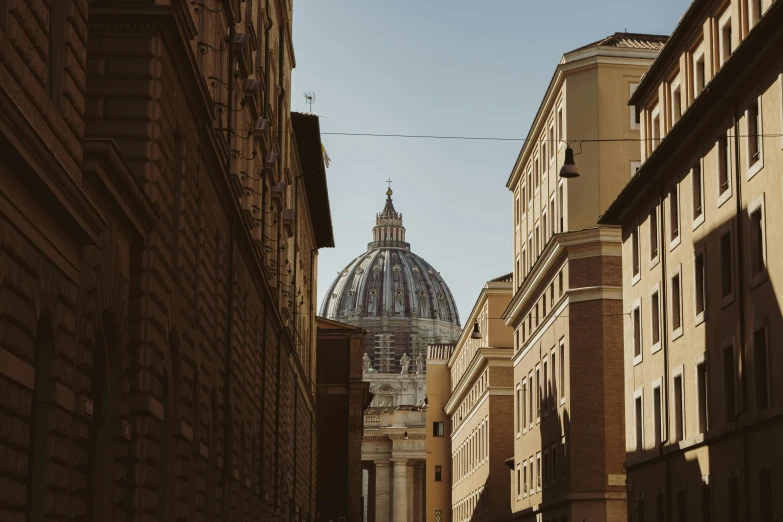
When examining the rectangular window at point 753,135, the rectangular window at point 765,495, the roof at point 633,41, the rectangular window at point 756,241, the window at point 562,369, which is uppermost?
the roof at point 633,41

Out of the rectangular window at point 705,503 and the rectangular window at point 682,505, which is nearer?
the rectangular window at point 705,503

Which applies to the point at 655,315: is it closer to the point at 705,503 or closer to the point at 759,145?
the point at 705,503

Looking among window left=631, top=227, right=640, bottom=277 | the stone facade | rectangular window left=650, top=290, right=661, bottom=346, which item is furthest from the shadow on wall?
the stone facade

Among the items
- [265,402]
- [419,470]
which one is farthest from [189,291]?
[419,470]

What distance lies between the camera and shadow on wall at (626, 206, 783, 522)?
98.7ft

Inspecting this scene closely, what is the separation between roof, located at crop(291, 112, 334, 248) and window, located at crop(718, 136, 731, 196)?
64.2 ft

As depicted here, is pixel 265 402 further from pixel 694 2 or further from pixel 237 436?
pixel 694 2

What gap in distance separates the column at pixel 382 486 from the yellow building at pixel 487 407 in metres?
60.7

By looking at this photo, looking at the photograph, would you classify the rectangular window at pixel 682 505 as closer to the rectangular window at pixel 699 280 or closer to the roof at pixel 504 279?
the rectangular window at pixel 699 280

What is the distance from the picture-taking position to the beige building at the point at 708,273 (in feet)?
98.5

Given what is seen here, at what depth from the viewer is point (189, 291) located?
2333 centimetres

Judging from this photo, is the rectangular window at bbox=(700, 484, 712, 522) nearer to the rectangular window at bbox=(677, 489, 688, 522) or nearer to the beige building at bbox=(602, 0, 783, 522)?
the beige building at bbox=(602, 0, 783, 522)

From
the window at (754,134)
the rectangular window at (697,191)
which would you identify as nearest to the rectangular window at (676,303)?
the rectangular window at (697,191)

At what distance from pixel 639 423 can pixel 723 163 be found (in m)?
11.3
